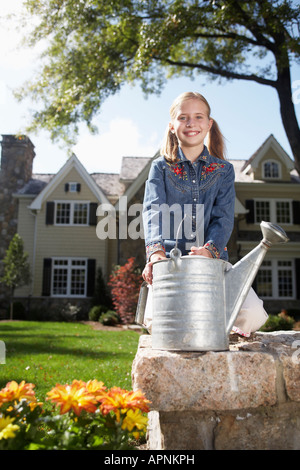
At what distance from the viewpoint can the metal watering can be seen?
1820mm

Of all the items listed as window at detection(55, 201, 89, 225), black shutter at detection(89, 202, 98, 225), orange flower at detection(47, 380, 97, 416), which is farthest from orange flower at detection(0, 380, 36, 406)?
window at detection(55, 201, 89, 225)

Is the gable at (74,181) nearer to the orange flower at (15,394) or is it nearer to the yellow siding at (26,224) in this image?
the yellow siding at (26,224)

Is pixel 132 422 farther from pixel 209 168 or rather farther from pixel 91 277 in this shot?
pixel 91 277

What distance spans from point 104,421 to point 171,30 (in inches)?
413

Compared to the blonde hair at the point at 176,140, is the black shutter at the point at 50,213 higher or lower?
higher

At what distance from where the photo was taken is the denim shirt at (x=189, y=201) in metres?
2.46

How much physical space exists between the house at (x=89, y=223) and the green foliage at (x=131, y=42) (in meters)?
5.12

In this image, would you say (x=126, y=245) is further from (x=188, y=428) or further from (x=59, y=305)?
(x=188, y=428)

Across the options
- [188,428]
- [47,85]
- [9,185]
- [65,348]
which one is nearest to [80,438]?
[188,428]

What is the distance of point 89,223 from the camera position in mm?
18219

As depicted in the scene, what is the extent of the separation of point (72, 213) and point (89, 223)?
0.95 m

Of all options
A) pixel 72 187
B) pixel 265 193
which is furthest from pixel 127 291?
pixel 265 193

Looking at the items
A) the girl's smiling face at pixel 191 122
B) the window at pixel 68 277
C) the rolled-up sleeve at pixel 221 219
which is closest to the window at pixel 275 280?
the window at pixel 68 277

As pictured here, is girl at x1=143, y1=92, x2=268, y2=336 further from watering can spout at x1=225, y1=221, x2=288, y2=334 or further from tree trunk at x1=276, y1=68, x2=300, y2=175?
tree trunk at x1=276, y1=68, x2=300, y2=175
